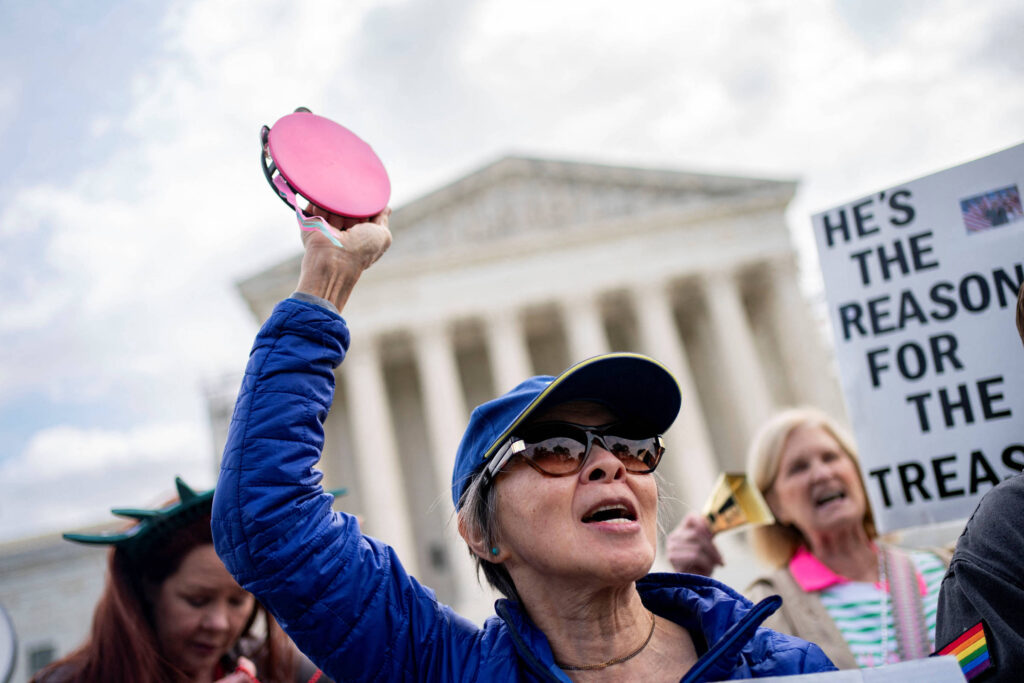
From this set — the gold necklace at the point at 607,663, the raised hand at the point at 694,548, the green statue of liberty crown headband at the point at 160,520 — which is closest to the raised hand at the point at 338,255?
the gold necklace at the point at 607,663

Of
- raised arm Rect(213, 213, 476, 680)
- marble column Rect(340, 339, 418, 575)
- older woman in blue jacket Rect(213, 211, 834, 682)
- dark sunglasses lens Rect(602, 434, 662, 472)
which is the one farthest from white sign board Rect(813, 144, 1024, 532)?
marble column Rect(340, 339, 418, 575)

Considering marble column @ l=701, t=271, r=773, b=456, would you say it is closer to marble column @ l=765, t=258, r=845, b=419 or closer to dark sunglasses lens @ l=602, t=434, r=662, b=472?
marble column @ l=765, t=258, r=845, b=419

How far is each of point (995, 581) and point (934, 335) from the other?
1.73 meters

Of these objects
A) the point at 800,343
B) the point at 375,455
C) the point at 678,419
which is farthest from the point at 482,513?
the point at 800,343

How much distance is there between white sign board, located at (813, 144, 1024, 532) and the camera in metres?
3.31

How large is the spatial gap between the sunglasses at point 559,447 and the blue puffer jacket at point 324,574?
1.30ft

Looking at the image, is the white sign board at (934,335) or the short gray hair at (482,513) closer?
the short gray hair at (482,513)

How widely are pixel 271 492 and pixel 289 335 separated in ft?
1.22

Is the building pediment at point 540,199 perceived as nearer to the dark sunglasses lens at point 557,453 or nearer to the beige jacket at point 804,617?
the beige jacket at point 804,617

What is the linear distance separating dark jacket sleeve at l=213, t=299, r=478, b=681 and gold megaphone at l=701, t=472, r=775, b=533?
2115 mm

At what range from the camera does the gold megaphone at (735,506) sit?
3.86m

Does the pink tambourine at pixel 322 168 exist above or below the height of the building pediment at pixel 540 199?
below

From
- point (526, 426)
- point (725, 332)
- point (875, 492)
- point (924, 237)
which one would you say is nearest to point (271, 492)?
point (526, 426)

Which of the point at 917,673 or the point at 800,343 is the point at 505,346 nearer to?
the point at 800,343
